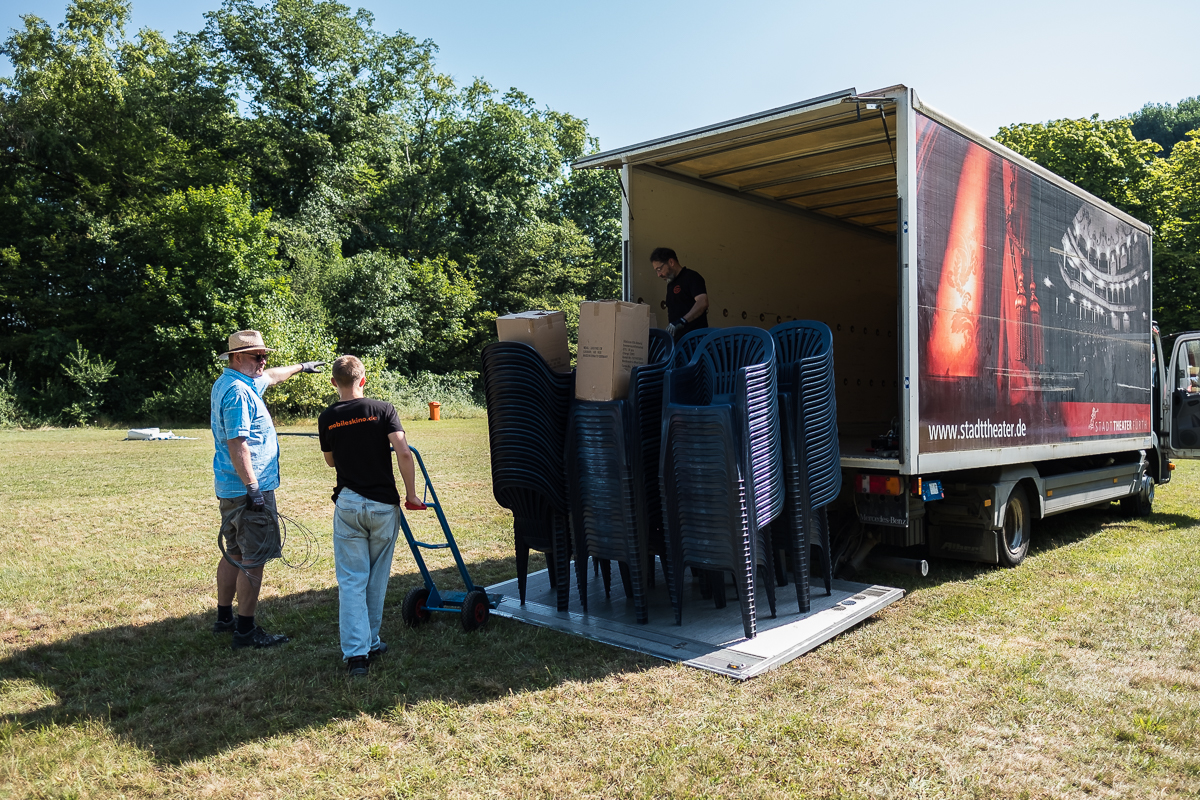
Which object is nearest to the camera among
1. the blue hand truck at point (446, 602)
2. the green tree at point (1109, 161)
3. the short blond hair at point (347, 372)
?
the short blond hair at point (347, 372)

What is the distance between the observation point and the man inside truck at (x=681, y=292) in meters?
6.84

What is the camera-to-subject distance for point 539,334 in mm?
5430

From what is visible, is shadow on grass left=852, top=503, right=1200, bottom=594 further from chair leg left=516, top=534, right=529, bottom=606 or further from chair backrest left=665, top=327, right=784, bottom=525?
chair leg left=516, top=534, right=529, bottom=606

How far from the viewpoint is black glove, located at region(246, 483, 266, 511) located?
4.79 meters

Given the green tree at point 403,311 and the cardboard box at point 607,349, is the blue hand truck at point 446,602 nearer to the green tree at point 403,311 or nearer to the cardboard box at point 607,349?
the cardboard box at point 607,349

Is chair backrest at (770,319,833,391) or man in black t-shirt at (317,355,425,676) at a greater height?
chair backrest at (770,319,833,391)

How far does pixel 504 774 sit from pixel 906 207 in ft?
13.9

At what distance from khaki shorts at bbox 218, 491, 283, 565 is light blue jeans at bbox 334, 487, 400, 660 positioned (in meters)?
0.59

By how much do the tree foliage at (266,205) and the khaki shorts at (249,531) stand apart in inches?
892

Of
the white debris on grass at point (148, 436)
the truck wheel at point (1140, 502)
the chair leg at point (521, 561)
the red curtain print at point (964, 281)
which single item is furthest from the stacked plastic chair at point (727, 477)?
the white debris on grass at point (148, 436)

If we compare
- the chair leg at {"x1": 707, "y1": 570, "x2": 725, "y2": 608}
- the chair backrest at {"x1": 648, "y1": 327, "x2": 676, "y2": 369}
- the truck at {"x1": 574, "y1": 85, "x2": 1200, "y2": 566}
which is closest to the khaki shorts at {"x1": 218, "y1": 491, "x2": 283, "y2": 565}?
the chair backrest at {"x1": 648, "y1": 327, "x2": 676, "y2": 369}

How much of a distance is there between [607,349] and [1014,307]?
3.65m

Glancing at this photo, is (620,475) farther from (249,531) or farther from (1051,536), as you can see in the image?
(1051,536)

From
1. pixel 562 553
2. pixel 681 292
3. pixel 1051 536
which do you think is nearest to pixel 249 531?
pixel 562 553
